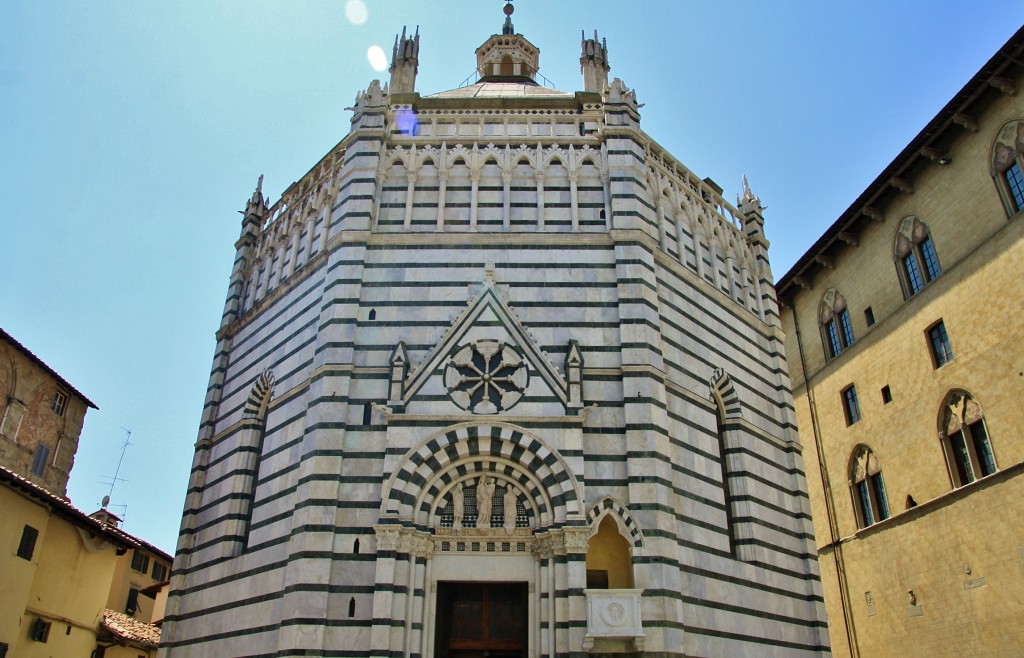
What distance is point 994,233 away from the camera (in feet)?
66.4

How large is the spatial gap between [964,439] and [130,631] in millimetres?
24886

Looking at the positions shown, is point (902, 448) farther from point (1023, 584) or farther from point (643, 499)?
point (643, 499)

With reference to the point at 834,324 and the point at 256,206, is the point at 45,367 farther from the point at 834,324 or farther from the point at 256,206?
the point at 834,324

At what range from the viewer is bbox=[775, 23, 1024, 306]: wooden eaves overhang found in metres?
20.2

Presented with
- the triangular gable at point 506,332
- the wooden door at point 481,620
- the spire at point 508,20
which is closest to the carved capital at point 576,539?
the wooden door at point 481,620

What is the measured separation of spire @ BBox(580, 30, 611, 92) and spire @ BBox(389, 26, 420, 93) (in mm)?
4715

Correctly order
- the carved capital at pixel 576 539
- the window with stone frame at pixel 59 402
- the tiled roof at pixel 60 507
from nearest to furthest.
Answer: the carved capital at pixel 576 539 < the tiled roof at pixel 60 507 < the window with stone frame at pixel 59 402

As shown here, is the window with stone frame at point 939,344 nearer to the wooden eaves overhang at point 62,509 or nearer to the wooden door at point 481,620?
the wooden door at point 481,620

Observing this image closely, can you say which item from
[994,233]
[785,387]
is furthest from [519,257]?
[994,233]

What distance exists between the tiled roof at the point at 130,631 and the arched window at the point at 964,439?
22917mm

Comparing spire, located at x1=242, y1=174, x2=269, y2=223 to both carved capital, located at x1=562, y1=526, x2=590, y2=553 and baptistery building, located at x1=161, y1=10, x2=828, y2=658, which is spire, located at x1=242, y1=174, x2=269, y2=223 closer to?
baptistery building, located at x1=161, y1=10, x2=828, y2=658

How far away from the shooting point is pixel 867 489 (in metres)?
24.5

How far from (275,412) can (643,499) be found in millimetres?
8202

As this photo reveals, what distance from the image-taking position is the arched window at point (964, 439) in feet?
65.8
